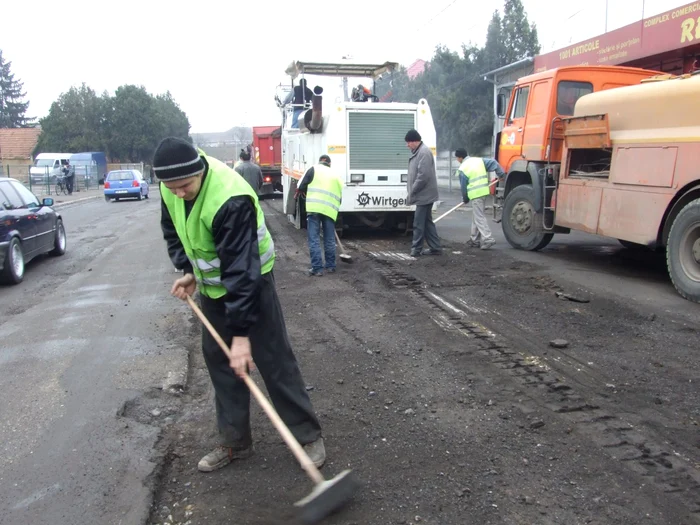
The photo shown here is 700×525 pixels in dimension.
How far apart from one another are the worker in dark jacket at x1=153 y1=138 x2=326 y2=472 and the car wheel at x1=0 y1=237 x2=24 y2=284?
249 inches

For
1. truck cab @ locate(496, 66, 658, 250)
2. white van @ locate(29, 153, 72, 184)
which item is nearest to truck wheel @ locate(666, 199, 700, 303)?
truck cab @ locate(496, 66, 658, 250)

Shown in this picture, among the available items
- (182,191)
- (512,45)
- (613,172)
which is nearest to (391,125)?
(613,172)

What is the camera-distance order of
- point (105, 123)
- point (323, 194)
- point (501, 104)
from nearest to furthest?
point (323, 194), point (501, 104), point (105, 123)

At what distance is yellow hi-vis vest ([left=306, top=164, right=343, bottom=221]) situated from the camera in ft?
28.4

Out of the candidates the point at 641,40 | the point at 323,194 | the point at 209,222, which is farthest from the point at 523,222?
the point at 209,222

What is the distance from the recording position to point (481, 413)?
13.2 feet

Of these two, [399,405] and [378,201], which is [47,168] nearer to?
[378,201]

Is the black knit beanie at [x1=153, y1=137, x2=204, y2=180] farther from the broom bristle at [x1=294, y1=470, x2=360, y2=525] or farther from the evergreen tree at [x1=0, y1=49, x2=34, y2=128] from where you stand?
the evergreen tree at [x1=0, y1=49, x2=34, y2=128]

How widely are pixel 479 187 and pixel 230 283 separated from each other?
323 inches

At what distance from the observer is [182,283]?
3.67 metres

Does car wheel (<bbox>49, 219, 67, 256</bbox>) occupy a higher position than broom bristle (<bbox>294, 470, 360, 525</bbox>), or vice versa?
broom bristle (<bbox>294, 470, 360, 525</bbox>)

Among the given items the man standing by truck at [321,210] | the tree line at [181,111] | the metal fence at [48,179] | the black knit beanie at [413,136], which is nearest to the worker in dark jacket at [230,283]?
the man standing by truck at [321,210]

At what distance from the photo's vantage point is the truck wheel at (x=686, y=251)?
6758 millimetres

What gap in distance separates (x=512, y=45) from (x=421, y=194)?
2289cm
